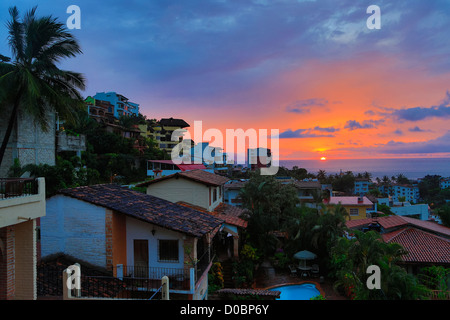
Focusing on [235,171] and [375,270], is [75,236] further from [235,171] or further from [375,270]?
[235,171]

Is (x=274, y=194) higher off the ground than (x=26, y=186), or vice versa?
(x=26, y=186)

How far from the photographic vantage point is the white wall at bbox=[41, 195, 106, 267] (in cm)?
1212

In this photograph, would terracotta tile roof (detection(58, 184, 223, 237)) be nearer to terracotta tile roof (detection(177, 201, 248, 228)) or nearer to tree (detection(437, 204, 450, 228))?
terracotta tile roof (detection(177, 201, 248, 228))

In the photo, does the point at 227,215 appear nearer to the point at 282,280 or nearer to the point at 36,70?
the point at 282,280

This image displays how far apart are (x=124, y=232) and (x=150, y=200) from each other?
2528 mm

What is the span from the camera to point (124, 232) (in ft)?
42.6

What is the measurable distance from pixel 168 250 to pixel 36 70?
38.2ft

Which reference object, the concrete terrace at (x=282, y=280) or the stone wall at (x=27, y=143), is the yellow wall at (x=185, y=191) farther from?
the stone wall at (x=27, y=143)

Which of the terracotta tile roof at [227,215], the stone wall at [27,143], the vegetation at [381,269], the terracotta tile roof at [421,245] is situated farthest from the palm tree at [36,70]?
the terracotta tile roof at [421,245]

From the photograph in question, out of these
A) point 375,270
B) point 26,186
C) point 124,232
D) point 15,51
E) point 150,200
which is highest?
point 15,51

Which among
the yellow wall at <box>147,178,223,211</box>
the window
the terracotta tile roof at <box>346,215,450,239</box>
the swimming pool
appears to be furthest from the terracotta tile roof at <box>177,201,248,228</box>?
the terracotta tile roof at <box>346,215,450,239</box>

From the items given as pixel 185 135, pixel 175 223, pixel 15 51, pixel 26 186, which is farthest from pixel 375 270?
pixel 185 135

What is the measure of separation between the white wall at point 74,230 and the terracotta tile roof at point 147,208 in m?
0.43
